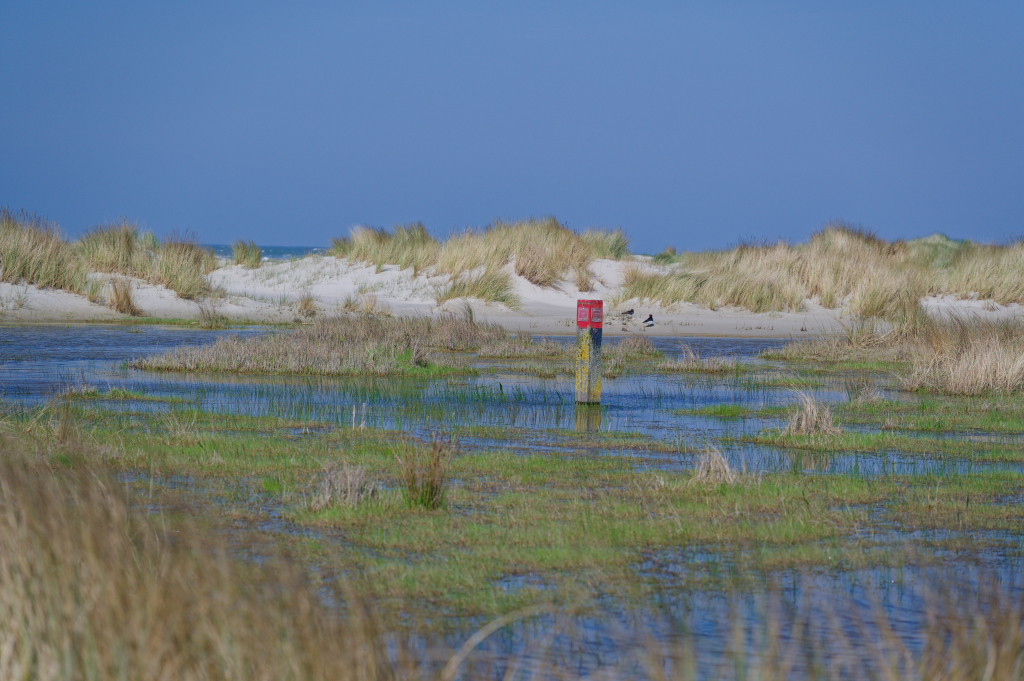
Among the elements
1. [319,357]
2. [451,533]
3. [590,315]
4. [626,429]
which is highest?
[590,315]

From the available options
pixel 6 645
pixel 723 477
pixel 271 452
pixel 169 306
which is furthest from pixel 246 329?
pixel 6 645

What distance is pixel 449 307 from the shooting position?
93.7 ft

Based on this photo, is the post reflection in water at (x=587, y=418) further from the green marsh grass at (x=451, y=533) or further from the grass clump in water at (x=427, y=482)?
the grass clump in water at (x=427, y=482)

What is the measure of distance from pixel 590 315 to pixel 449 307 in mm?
15605

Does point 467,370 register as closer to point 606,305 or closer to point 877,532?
point 877,532

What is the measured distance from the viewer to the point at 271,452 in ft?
28.5

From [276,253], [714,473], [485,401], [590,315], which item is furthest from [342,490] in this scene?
[276,253]

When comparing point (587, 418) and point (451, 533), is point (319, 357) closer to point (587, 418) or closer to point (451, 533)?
point (587, 418)

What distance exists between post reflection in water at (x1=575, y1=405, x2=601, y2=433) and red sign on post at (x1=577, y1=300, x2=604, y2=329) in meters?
1.01

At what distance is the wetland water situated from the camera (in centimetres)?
511

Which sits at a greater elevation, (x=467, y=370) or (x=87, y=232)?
(x=87, y=232)

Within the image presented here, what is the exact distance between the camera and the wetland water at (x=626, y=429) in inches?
201

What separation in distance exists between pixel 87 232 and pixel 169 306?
13.4ft

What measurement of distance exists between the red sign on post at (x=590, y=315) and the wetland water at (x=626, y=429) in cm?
101
